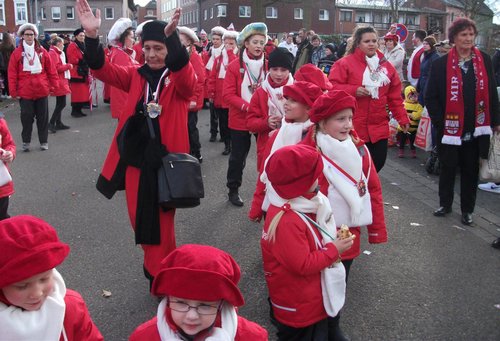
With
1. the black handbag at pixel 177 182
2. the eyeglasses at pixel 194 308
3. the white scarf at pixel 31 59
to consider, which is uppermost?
the white scarf at pixel 31 59

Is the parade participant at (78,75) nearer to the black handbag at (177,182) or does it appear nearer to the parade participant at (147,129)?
the parade participant at (147,129)

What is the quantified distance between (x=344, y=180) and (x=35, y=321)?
1979mm

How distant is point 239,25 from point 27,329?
212 feet

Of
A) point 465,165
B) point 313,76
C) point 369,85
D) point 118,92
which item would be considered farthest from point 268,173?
point 118,92

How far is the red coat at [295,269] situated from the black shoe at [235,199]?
3.48m

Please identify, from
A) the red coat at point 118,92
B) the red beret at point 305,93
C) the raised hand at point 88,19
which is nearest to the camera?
the raised hand at point 88,19

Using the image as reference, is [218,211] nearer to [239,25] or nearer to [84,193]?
[84,193]

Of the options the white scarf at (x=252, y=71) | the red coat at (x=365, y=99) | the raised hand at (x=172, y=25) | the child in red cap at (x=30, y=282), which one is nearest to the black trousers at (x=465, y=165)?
the red coat at (x=365, y=99)

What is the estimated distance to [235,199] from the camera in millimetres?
6574

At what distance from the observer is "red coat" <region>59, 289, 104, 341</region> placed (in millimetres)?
2156

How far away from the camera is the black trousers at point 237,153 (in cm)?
633

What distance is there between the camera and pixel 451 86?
18.7 feet

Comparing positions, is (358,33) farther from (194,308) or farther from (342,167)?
(194,308)

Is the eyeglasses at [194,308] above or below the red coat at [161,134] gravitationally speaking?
below
